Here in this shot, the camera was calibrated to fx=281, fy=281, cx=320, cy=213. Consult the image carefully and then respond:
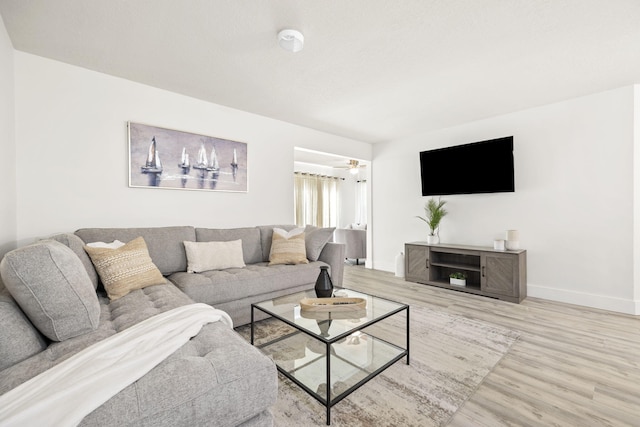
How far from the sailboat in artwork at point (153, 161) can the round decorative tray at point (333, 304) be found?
211cm

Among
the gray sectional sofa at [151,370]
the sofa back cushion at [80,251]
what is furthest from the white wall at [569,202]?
the sofa back cushion at [80,251]

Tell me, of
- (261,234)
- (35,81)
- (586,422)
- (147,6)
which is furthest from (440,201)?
(35,81)

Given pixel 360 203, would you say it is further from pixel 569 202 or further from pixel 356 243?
pixel 569 202

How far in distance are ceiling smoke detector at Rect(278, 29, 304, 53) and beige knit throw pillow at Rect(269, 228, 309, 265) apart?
190 cm

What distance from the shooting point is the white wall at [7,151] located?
72.6 inches

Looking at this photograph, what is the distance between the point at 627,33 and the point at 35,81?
178 inches

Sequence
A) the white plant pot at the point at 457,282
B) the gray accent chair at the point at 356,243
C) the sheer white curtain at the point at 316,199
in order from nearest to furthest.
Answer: the white plant pot at the point at 457,282 < the gray accent chair at the point at 356,243 < the sheer white curtain at the point at 316,199

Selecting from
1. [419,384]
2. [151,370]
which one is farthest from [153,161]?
[419,384]

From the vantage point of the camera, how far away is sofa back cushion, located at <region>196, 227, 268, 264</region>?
117 inches

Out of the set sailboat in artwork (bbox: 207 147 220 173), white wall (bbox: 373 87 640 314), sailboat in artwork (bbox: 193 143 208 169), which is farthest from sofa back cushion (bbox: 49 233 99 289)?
white wall (bbox: 373 87 640 314)

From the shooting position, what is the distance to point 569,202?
129 inches

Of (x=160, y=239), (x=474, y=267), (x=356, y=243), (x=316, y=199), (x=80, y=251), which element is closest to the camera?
(x=80, y=251)

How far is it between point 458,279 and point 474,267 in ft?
0.86

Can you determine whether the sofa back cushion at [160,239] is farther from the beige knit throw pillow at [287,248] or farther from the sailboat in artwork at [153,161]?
the beige knit throw pillow at [287,248]
